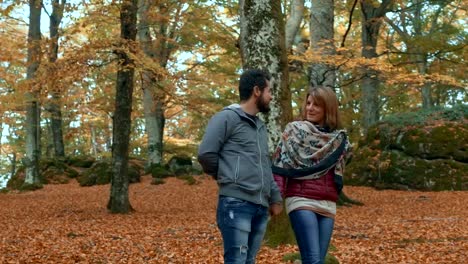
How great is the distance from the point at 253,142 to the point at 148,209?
10.6m

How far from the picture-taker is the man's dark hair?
3447 mm

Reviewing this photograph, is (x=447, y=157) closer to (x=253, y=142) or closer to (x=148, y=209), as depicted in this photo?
(x=148, y=209)

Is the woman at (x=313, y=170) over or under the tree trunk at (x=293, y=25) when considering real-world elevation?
under

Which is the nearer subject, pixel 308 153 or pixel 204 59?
pixel 308 153

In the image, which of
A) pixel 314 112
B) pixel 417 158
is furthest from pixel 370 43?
pixel 314 112

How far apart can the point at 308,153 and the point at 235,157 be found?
55 cm

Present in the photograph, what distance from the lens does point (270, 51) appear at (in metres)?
6.87

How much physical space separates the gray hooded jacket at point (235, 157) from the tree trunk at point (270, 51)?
3.35 metres

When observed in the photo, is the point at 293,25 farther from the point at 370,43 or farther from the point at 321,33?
the point at 370,43

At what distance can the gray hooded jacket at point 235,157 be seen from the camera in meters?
3.33

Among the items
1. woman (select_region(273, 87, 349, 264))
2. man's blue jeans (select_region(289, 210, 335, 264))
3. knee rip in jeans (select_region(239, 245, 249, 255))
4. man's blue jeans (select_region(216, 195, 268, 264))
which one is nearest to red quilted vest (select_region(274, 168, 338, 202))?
woman (select_region(273, 87, 349, 264))

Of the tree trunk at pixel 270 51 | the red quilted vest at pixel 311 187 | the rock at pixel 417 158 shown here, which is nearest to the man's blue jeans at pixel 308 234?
the red quilted vest at pixel 311 187

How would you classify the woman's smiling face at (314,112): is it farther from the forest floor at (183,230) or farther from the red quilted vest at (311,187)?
the forest floor at (183,230)

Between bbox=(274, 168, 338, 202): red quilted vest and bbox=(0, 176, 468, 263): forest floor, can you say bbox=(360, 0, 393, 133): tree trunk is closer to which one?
bbox=(0, 176, 468, 263): forest floor
